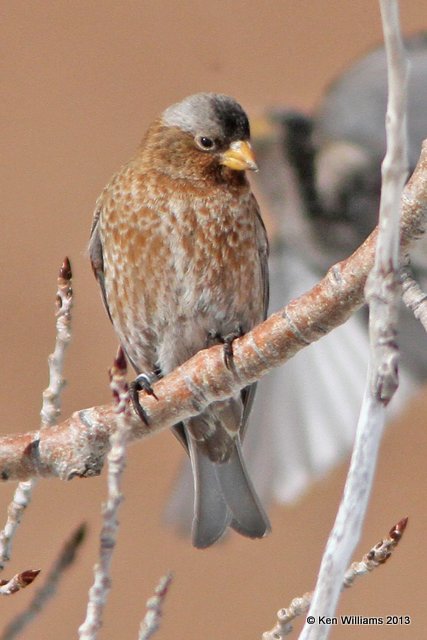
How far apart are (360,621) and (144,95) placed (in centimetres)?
163

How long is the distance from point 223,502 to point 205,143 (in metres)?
0.81

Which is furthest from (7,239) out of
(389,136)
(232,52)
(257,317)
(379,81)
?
(389,136)

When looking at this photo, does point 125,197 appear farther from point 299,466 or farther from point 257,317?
point 299,466

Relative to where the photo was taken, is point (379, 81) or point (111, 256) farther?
point (379, 81)

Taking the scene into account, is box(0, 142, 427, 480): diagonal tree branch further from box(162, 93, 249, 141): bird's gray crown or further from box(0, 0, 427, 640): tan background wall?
box(0, 0, 427, 640): tan background wall

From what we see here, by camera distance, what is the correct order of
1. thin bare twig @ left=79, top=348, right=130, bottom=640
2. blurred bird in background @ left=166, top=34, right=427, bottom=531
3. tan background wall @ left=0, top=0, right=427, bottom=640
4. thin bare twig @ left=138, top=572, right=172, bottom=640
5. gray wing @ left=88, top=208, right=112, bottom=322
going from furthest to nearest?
1. blurred bird in background @ left=166, top=34, right=427, bottom=531
2. tan background wall @ left=0, top=0, right=427, bottom=640
3. gray wing @ left=88, top=208, right=112, bottom=322
4. thin bare twig @ left=138, top=572, right=172, bottom=640
5. thin bare twig @ left=79, top=348, right=130, bottom=640

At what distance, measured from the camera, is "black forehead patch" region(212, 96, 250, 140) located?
8.15 feet

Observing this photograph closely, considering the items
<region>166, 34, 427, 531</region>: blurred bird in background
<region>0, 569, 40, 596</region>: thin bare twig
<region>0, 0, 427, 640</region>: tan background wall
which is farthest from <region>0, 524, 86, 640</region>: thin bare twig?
<region>166, 34, 427, 531</region>: blurred bird in background

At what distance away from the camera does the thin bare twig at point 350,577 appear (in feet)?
5.32

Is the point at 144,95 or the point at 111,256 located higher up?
the point at 144,95

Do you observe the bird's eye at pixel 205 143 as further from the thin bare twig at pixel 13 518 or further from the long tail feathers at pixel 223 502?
the thin bare twig at pixel 13 518

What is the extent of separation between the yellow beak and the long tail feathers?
66cm

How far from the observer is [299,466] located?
3.99 meters

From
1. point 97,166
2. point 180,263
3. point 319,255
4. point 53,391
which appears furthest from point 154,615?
point 319,255
